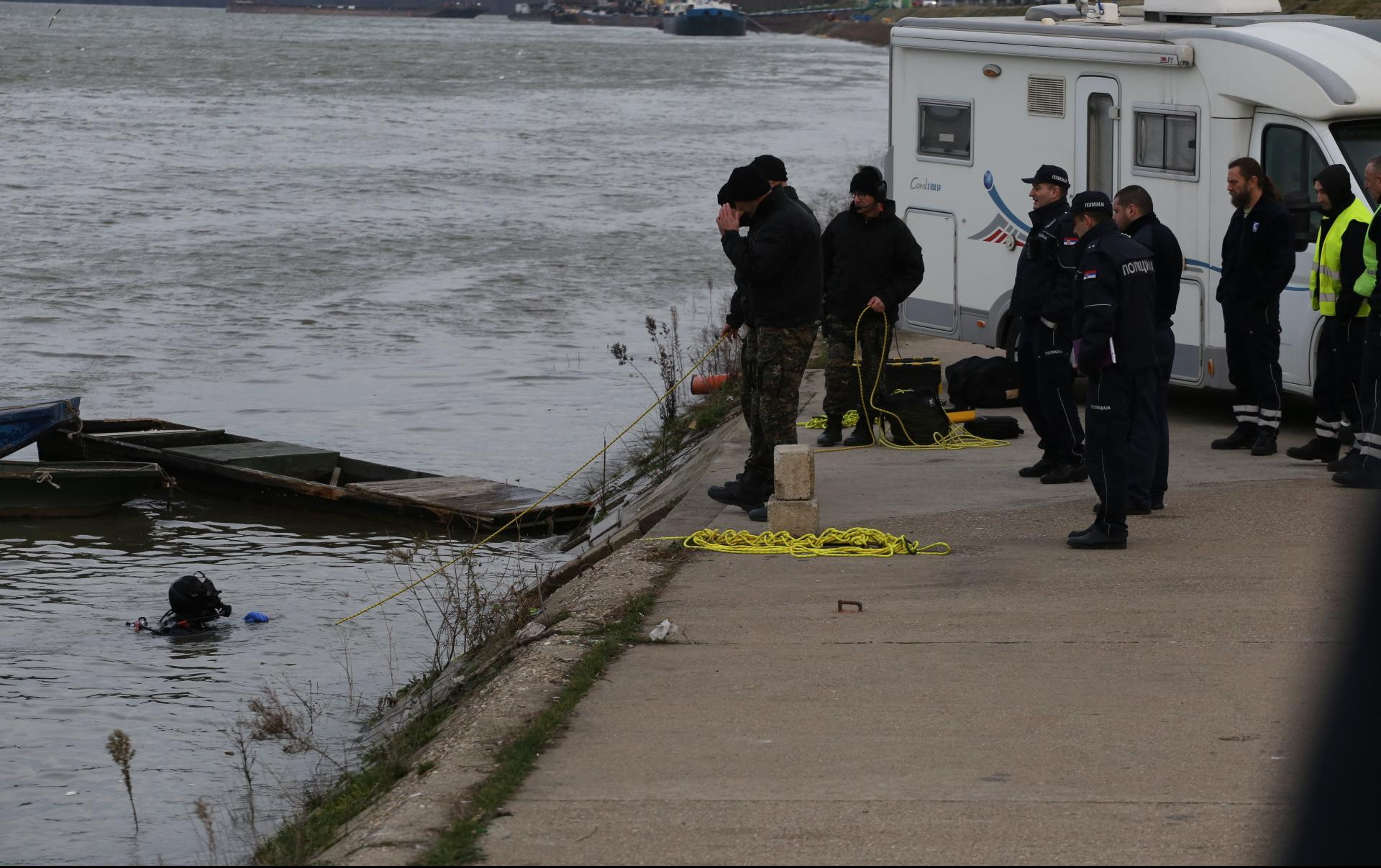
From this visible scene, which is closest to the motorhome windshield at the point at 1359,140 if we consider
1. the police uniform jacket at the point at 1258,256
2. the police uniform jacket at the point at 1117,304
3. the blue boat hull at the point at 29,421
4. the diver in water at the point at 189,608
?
the police uniform jacket at the point at 1258,256

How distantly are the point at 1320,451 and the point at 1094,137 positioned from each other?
298cm

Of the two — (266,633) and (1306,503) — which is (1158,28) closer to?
(1306,503)

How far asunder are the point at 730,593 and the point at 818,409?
6.04 m

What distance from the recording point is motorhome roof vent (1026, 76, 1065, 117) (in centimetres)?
1253

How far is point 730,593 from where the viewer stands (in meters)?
7.82

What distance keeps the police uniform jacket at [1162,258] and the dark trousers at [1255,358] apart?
4.70 feet

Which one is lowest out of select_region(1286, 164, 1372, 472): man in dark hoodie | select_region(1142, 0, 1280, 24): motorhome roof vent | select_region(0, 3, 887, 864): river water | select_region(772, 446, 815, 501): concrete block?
select_region(0, 3, 887, 864): river water

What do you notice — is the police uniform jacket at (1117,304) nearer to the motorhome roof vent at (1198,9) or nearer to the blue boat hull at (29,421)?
the motorhome roof vent at (1198,9)

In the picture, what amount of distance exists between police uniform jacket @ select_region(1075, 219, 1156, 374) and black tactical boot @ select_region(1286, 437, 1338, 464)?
9.48 feet

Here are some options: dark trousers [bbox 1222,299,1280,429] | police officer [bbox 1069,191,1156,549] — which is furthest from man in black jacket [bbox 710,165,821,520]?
dark trousers [bbox 1222,299,1280,429]

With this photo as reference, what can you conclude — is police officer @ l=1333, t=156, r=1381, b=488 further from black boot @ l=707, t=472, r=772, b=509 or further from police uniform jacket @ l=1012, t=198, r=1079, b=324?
black boot @ l=707, t=472, r=772, b=509

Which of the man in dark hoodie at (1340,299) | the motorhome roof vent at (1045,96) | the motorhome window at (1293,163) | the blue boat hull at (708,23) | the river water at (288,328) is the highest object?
the blue boat hull at (708,23)

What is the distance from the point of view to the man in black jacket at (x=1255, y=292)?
1034 cm

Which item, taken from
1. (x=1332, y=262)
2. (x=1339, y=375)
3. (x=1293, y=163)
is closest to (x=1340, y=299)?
(x=1332, y=262)
